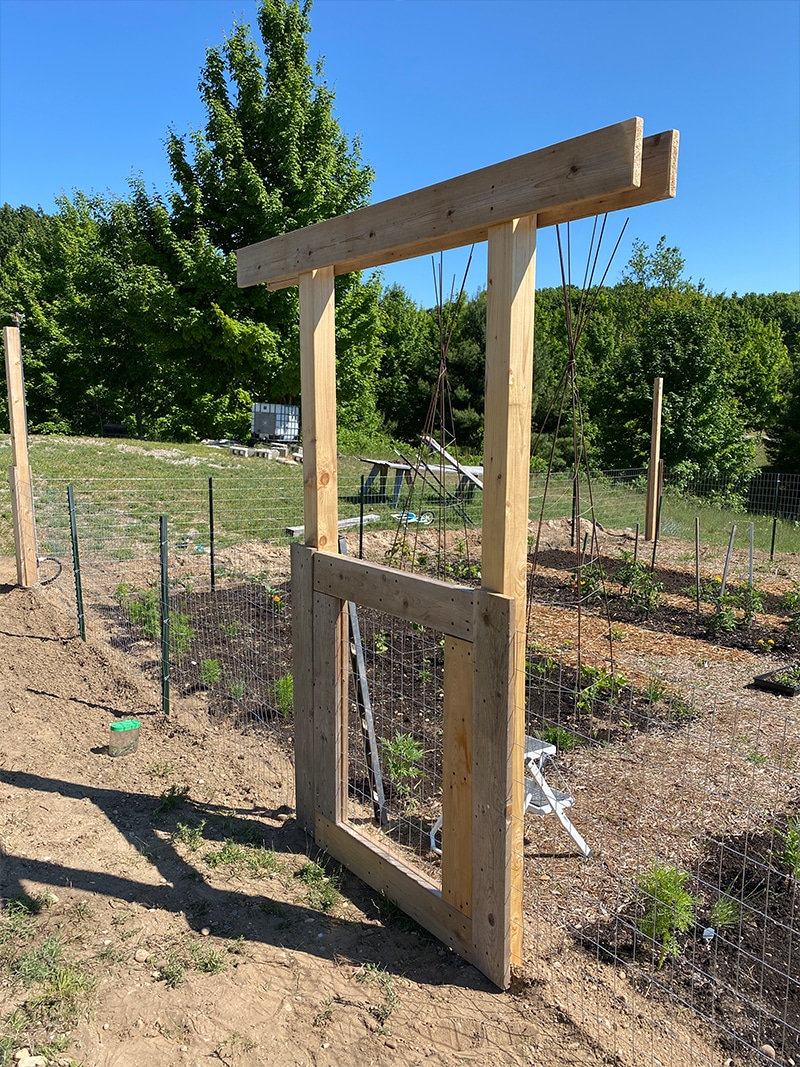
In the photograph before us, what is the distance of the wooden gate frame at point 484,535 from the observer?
2.17 m

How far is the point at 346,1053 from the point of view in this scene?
2248 mm

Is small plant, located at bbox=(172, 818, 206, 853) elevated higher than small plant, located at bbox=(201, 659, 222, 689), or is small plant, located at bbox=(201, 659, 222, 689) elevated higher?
small plant, located at bbox=(201, 659, 222, 689)

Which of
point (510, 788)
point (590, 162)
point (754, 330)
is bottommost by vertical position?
point (510, 788)

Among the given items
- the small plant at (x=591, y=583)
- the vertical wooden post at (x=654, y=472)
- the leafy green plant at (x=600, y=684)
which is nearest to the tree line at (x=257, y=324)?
the vertical wooden post at (x=654, y=472)

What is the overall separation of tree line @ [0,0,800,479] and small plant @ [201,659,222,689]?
12.1 m

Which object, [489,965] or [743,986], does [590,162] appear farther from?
[743,986]

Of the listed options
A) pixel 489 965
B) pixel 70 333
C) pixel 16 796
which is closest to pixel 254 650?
pixel 16 796

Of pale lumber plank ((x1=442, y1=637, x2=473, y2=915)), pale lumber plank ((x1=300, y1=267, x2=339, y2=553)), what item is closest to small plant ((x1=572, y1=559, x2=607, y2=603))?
pale lumber plank ((x1=300, y1=267, x2=339, y2=553))

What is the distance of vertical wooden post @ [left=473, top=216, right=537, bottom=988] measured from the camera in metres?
2.30

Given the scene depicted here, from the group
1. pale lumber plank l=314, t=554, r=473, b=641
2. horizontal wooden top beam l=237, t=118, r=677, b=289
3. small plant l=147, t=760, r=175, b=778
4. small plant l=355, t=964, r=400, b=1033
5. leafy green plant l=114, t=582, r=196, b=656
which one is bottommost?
small plant l=147, t=760, r=175, b=778

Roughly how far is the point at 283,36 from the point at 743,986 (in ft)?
83.9

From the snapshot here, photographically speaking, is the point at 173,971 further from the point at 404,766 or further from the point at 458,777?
the point at 404,766

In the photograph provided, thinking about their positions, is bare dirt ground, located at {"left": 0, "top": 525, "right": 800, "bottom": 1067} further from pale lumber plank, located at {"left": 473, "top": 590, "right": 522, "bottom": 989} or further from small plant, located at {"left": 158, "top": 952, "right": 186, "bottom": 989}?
pale lumber plank, located at {"left": 473, "top": 590, "right": 522, "bottom": 989}

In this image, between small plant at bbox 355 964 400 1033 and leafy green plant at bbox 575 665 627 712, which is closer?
small plant at bbox 355 964 400 1033
